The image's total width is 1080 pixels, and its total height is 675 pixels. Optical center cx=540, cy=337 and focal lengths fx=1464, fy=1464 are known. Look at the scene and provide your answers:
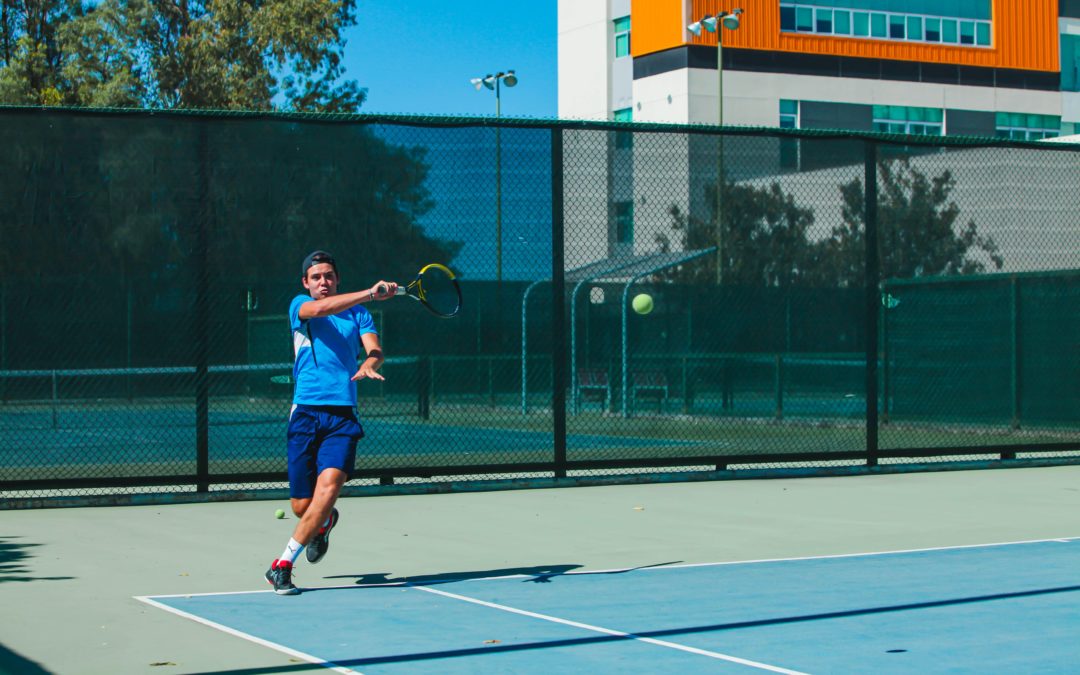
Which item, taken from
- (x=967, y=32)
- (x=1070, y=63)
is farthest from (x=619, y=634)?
(x=1070, y=63)

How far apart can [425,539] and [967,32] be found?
54260 mm

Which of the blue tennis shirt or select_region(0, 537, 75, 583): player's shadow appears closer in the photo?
the blue tennis shirt

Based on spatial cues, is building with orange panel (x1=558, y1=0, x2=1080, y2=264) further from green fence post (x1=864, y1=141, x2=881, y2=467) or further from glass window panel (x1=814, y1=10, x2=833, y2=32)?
green fence post (x1=864, y1=141, x2=881, y2=467)

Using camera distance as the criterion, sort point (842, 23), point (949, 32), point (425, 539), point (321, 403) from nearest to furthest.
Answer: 1. point (321, 403)
2. point (425, 539)
3. point (842, 23)
4. point (949, 32)

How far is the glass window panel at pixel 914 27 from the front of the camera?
2261 inches

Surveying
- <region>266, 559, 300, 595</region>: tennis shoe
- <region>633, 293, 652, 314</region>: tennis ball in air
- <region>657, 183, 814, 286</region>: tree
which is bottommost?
<region>266, 559, 300, 595</region>: tennis shoe

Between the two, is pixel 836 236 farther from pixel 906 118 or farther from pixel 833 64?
pixel 906 118

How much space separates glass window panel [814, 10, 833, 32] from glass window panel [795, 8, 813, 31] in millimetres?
309

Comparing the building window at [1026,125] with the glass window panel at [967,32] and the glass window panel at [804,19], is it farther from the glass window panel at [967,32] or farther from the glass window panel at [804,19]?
the glass window panel at [804,19]

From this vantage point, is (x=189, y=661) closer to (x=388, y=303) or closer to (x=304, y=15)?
(x=388, y=303)

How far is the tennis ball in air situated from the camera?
478 inches

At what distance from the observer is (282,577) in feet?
23.1

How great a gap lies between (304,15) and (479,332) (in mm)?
28199

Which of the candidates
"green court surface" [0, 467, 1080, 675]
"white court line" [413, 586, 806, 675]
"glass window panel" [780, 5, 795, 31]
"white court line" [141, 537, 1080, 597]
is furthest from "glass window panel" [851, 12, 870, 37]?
"white court line" [413, 586, 806, 675]
